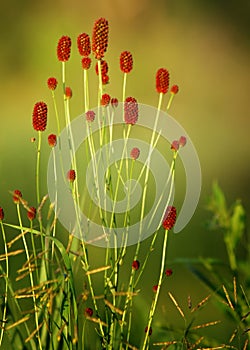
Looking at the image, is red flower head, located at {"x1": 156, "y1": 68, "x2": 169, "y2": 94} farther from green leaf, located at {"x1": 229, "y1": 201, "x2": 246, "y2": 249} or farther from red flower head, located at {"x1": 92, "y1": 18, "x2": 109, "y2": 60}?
green leaf, located at {"x1": 229, "y1": 201, "x2": 246, "y2": 249}

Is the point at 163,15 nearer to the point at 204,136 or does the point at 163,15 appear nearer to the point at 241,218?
the point at 204,136

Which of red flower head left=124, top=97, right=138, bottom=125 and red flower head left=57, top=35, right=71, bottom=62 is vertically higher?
red flower head left=57, top=35, right=71, bottom=62

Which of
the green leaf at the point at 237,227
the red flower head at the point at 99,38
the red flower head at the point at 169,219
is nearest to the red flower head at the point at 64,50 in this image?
the red flower head at the point at 99,38

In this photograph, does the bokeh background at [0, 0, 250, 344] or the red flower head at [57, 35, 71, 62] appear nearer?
the red flower head at [57, 35, 71, 62]

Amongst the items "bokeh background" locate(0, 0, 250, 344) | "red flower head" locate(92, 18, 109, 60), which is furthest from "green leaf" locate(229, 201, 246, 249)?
"bokeh background" locate(0, 0, 250, 344)

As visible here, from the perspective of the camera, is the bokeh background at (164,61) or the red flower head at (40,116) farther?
the bokeh background at (164,61)

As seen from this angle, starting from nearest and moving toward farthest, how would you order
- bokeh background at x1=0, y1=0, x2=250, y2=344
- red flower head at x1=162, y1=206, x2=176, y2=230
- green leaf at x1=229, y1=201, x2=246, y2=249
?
red flower head at x1=162, y1=206, x2=176, y2=230 < green leaf at x1=229, y1=201, x2=246, y2=249 < bokeh background at x1=0, y1=0, x2=250, y2=344

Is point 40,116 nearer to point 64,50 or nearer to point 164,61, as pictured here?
point 64,50

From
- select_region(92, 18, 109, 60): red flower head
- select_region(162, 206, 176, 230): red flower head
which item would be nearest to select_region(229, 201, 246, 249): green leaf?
select_region(162, 206, 176, 230): red flower head

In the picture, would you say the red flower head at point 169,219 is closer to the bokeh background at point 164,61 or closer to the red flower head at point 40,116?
the red flower head at point 40,116

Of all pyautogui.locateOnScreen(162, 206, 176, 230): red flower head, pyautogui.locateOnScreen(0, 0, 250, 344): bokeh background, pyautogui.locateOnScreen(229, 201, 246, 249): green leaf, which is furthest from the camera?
pyautogui.locateOnScreen(0, 0, 250, 344): bokeh background

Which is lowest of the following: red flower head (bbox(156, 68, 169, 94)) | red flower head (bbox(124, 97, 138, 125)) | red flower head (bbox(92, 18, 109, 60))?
red flower head (bbox(124, 97, 138, 125))
